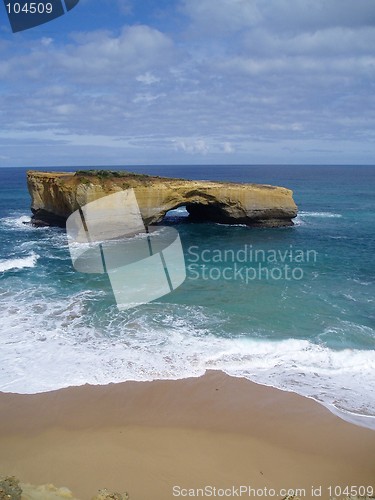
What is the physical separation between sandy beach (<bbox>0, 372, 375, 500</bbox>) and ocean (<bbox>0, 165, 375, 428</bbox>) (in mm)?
591

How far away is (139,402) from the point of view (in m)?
10.0

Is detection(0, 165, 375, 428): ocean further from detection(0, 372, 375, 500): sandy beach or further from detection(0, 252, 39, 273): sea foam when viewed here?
detection(0, 372, 375, 500): sandy beach

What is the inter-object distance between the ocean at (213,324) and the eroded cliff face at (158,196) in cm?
452

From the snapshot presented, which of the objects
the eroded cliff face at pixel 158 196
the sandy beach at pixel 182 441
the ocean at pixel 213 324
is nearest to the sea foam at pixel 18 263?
the ocean at pixel 213 324

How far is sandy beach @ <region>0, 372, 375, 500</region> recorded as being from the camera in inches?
306

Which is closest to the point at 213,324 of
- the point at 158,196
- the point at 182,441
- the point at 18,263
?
the point at 182,441

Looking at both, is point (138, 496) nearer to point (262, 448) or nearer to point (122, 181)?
point (262, 448)

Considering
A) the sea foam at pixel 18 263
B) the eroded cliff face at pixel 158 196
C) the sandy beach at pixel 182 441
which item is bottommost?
the sandy beach at pixel 182 441

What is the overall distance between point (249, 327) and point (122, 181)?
16587 millimetres

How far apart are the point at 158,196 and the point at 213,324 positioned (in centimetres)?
1513

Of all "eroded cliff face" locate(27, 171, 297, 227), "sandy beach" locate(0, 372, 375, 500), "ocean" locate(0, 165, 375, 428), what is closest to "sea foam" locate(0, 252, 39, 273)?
"ocean" locate(0, 165, 375, 428)

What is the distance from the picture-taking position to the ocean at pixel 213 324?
11008 mm

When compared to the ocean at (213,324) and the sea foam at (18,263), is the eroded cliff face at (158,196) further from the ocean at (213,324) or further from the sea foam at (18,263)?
the sea foam at (18,263)

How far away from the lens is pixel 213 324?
1388 centimetres
